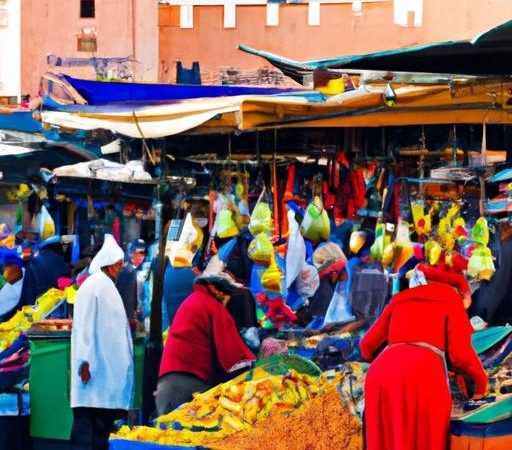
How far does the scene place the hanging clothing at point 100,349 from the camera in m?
9.48

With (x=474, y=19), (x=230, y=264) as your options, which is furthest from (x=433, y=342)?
(x=474, y=19)

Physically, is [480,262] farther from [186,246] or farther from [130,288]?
[130,288]

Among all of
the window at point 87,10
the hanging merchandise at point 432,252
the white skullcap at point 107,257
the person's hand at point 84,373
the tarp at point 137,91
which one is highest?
the window at point 87,10

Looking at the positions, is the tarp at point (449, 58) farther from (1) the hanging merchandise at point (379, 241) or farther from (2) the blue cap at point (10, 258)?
(2) the blue cap at point (10, 258)

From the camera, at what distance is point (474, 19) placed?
3316 cm

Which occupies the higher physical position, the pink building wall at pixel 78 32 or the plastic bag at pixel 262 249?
the pink building wall at pixel 78 32

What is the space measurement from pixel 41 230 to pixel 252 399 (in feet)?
18.1

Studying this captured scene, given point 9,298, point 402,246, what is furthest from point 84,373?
point 9,298

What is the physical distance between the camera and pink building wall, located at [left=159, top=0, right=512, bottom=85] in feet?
110

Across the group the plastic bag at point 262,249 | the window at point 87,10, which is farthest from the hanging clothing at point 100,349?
the window at point 87,10

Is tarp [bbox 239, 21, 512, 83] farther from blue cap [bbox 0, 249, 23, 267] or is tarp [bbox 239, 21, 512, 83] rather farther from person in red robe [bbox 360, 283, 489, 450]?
blue cap [bbox 0, 249, 23, 267]

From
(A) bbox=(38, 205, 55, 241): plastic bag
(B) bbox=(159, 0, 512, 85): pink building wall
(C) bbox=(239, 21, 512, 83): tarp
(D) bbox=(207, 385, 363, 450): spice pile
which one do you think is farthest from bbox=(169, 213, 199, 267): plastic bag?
(B) bbox=(159, 0, 512, 85): pink building wall

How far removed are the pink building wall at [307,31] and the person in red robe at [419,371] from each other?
26237 millimetres

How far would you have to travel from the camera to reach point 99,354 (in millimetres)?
9516
